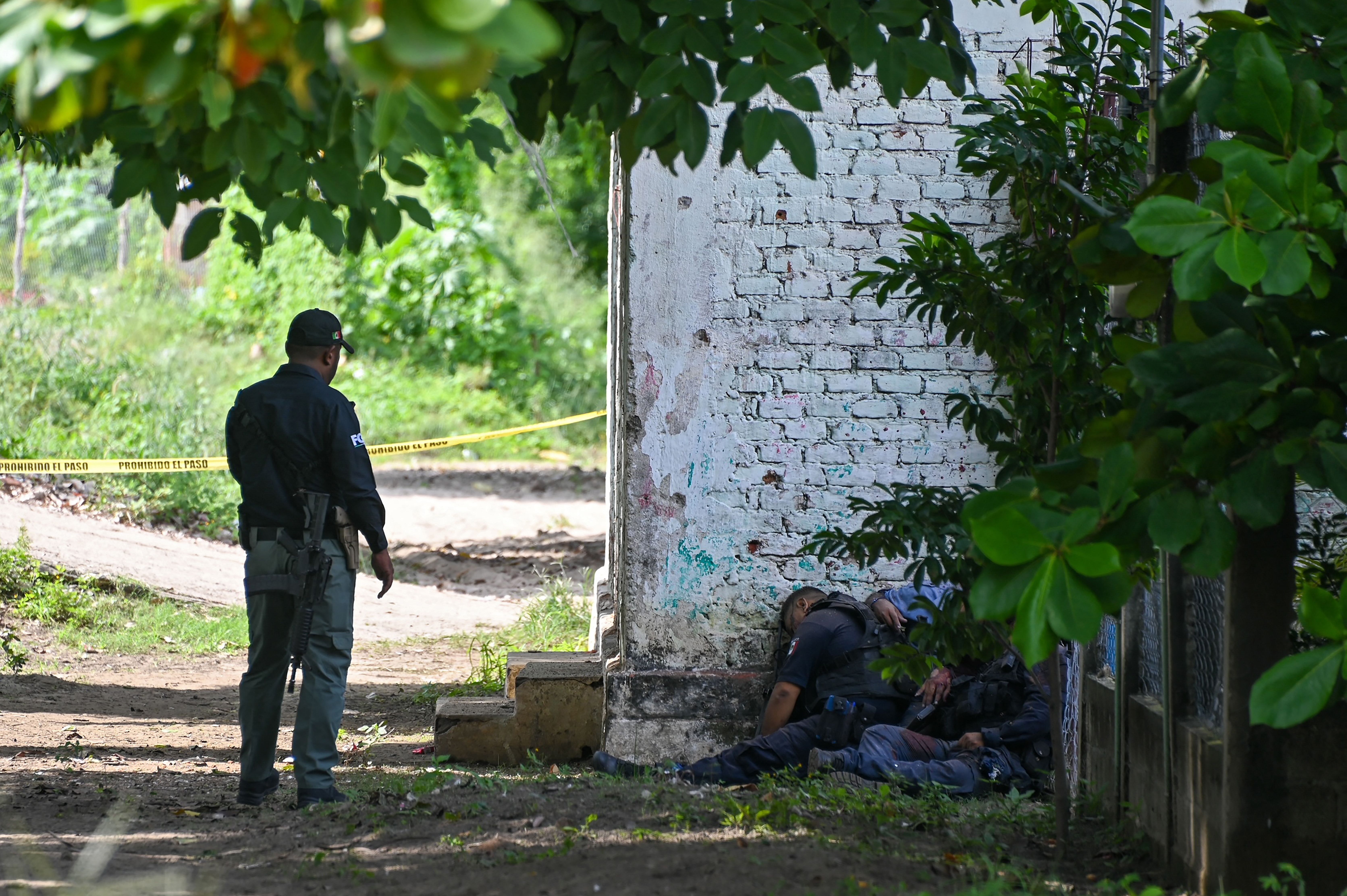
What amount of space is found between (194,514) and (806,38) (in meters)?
10.2

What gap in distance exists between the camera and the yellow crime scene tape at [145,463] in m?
10.3

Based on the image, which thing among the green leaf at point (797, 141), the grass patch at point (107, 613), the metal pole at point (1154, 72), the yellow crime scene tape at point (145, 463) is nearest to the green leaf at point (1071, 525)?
the green leaf at point (797, 141)

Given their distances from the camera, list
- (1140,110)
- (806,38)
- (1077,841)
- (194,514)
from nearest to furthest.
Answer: (806,38) < (1077,841) < (1140,110) < (194,514)

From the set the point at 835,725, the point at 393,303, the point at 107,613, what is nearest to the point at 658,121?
the point at 835,725

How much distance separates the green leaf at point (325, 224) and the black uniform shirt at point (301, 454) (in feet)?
6.82

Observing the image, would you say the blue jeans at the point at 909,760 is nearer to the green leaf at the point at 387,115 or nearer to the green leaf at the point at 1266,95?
the green leaf at the point at 1266,95

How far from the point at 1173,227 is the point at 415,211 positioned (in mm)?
1397

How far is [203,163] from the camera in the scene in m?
2.23

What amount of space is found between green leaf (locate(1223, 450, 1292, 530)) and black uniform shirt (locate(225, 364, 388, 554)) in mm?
2946

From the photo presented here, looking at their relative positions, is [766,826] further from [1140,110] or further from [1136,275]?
[1140,110]

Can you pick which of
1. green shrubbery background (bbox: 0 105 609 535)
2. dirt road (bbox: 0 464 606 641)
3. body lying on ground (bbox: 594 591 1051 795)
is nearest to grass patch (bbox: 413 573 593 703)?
dirt road (bbox: 0 464 606 641)

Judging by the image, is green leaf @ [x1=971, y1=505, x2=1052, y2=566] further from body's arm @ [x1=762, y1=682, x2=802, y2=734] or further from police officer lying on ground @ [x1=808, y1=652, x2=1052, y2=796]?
body's arm @ [x1=762, y1=682, x2=802, y2=734]

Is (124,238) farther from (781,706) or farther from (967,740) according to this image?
Answer: (967,740)

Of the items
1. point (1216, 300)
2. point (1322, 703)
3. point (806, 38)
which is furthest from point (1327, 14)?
point (1322, 703)
